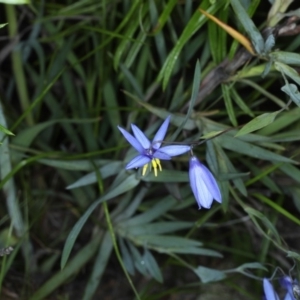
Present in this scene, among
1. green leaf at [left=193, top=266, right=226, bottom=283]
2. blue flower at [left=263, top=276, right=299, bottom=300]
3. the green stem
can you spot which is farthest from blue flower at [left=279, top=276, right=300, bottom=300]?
the green stem

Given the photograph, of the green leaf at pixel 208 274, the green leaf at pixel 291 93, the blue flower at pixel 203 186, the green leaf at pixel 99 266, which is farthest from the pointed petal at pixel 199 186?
the green leaf at pixel 99 266

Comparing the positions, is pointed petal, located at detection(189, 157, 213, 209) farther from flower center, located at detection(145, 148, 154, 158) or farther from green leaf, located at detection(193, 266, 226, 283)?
green leaf, located at detection(193, 266, 226, 283)

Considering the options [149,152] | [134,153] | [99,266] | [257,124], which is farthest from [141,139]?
[99,266]

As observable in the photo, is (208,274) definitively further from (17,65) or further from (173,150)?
(17,65)

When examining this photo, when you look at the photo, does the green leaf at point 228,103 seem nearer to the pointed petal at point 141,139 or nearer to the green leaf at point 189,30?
the green leaf at point 189,30

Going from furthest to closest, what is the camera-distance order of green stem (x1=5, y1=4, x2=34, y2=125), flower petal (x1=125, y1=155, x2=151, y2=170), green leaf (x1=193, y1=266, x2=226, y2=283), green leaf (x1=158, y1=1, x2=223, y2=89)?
green stem (x1=5, y1=4, x2=34, y2=125)
green leaf (x1=193, y1=266, x2=226, y2=283)
green leaf (x1=158, y1=1, x2=223, y2=89)
flower petal (x1=125, y1=155, x2=151, y2=170)

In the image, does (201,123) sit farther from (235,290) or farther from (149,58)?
(235,290)

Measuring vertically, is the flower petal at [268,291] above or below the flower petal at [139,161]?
below

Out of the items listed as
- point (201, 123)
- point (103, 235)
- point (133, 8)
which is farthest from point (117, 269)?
point (133, 8)

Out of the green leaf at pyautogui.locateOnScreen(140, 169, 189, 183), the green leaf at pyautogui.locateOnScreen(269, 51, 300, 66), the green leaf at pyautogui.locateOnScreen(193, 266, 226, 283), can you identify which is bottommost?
the green leaf at pyautogui.locateOnScreen(193, 266, 226, 283)
